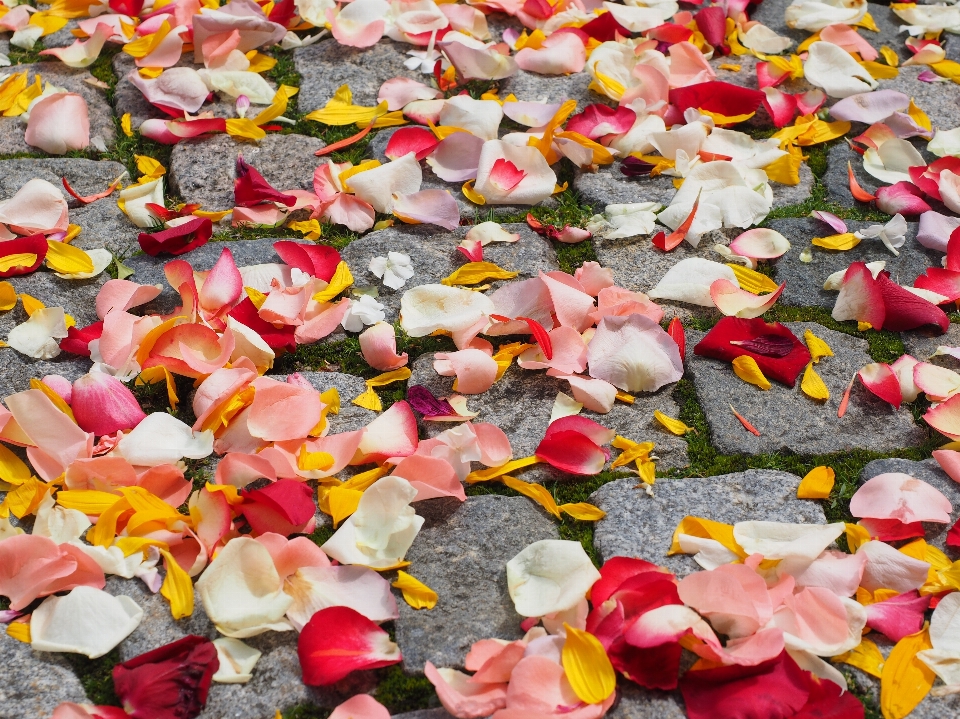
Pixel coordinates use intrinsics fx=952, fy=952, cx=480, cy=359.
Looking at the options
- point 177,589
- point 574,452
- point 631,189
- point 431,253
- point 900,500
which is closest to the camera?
point 177,589

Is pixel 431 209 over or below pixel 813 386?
over

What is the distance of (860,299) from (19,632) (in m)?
1.83

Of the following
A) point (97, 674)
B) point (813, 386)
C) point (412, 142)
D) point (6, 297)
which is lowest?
point (97, 674)

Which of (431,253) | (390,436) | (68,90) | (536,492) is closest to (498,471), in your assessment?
(536,492)

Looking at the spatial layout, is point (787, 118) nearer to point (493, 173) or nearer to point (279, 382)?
point (493, 173)

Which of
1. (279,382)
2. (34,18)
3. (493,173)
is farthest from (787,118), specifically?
(34,18)

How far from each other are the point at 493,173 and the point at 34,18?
167 centimetres

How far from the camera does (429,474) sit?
5.82 feet

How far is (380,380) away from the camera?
203 centimetres

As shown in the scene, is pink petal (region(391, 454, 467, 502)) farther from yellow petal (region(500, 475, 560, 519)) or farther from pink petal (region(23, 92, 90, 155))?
pink petal (region(23, 92, 90, 155))

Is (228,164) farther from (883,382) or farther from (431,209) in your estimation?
(883,382)

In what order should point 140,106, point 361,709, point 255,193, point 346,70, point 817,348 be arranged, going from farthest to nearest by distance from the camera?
point 346,70
point 140,106
point 255,193
point 817,348
point 361,709

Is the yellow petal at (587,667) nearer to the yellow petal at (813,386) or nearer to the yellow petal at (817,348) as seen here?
the yellow petal at (813,386)

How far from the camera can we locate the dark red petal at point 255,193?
2.41m
